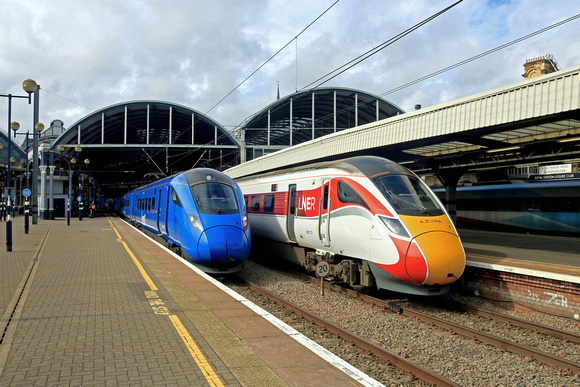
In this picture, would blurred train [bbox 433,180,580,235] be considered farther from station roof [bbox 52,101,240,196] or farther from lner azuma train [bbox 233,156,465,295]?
station roof [bbox 52,101,240,196]

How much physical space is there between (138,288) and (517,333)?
783 centimetres

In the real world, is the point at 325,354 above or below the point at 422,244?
below

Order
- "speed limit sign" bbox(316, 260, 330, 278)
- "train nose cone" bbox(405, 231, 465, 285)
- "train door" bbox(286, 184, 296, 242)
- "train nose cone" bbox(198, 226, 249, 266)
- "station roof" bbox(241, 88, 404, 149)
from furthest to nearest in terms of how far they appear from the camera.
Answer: "station roof" bbox(241, 88, 404, 149), "train door" bbox(286, 184, 296, 242), "train nose cone" bbox(198, 226, 249, 266), "speed limit sign" bbox(316, 260, 330, 278), "train nose cone" bbox(405, 231, 465, 285)

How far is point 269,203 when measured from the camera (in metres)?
15.5

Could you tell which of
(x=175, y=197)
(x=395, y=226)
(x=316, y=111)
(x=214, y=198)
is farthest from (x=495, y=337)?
(x=316, y=111)

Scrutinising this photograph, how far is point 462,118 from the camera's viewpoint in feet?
40.0

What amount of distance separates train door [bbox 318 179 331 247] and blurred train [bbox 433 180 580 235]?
16.1 meters

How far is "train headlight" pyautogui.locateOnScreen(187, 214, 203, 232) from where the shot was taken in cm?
1208

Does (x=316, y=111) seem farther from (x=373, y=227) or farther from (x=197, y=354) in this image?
(x=197, y=354)

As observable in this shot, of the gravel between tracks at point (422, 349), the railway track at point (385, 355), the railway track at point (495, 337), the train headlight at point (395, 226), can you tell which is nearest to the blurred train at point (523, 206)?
the gravel between tracks at point (422, 349)

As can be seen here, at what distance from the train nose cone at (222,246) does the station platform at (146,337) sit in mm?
1072

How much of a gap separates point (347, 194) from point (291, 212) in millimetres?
3359

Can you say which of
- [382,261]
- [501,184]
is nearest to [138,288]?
[382,261]

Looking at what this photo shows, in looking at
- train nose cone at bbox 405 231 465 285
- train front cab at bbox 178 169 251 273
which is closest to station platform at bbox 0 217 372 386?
train front cab at bbox 178 169 251 273
